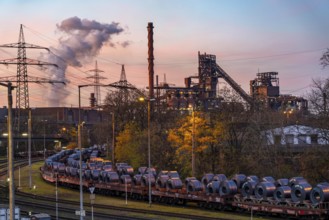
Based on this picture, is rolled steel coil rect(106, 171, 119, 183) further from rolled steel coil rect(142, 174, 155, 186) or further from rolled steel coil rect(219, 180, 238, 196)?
rolled steel coil rect(219, 180, 238, 196)

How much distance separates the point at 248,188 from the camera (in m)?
38.3

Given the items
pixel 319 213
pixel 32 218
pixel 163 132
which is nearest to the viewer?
pixel 32 218

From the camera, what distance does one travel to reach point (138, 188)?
4809 cm

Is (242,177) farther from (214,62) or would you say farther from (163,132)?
(214,62)

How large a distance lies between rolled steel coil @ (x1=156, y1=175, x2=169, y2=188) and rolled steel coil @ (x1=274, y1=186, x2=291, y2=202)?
13.1m

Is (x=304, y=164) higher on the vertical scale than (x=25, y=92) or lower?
lower

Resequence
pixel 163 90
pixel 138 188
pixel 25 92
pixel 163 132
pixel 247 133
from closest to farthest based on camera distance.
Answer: pixel 138 188 < pixel 247 133 < pixel 163 132 < pixel 25 92 < pixel 163 90

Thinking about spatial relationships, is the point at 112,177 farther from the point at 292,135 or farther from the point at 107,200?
the point at 292,135

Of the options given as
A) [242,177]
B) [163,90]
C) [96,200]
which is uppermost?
[163,90]

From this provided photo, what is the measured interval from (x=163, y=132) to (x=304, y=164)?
87.6ft

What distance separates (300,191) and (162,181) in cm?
1557

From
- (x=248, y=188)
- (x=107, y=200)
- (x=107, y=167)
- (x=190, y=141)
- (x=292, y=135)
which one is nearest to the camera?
(x=248, y=188)

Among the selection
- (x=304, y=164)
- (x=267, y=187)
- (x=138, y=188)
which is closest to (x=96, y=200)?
(x=138, y=188)

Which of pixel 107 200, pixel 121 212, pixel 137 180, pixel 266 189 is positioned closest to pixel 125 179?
pixel 137 180
